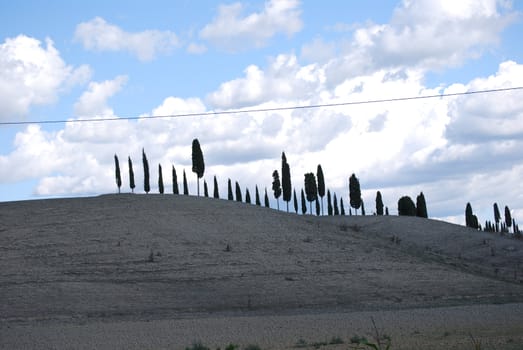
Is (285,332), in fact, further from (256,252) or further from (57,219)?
(57,219)

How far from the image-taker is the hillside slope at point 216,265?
3638 centimetres

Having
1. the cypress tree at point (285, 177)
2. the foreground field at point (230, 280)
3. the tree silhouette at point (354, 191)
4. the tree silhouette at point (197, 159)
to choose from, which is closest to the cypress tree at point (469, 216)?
the tree silhouette at point (354, 191)

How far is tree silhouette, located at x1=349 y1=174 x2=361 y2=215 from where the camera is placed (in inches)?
4134

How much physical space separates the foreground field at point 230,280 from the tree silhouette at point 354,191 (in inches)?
1602

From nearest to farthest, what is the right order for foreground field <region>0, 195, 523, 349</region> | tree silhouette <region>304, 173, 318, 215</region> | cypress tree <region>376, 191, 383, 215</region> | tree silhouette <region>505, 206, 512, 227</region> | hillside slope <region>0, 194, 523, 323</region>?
foreground field <region>0, 195, 523, 349</region> < hillside slope <region>0, 194, 523, 323</region> < tree silhouette <region>304, 173, 318, 215</region> < cypress tree <region>376, 191, 383, 215</region> < tree silhouette <region>505, 206, 512, 227</region>

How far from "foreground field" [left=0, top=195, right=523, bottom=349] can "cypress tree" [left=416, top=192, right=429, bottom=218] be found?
137 feet

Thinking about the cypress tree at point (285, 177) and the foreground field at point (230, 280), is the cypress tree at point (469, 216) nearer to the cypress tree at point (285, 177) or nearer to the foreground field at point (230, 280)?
the cypress tree at point (285, 177)

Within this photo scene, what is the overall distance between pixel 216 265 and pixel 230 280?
10.3ft

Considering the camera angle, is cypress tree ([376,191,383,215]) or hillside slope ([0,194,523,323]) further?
cypress tree ([376,191,383,215])

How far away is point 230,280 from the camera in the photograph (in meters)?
40.6

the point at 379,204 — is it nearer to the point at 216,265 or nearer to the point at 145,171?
the point at 145,171

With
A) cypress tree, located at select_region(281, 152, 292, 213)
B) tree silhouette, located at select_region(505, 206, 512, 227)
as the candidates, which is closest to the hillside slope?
cypress tree, located at select_region(281, 152, 292, 213)

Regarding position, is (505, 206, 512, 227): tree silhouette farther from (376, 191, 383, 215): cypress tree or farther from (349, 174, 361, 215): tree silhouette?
(349, 174, 361, 215): tree silhouette

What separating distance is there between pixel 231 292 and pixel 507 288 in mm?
14985
